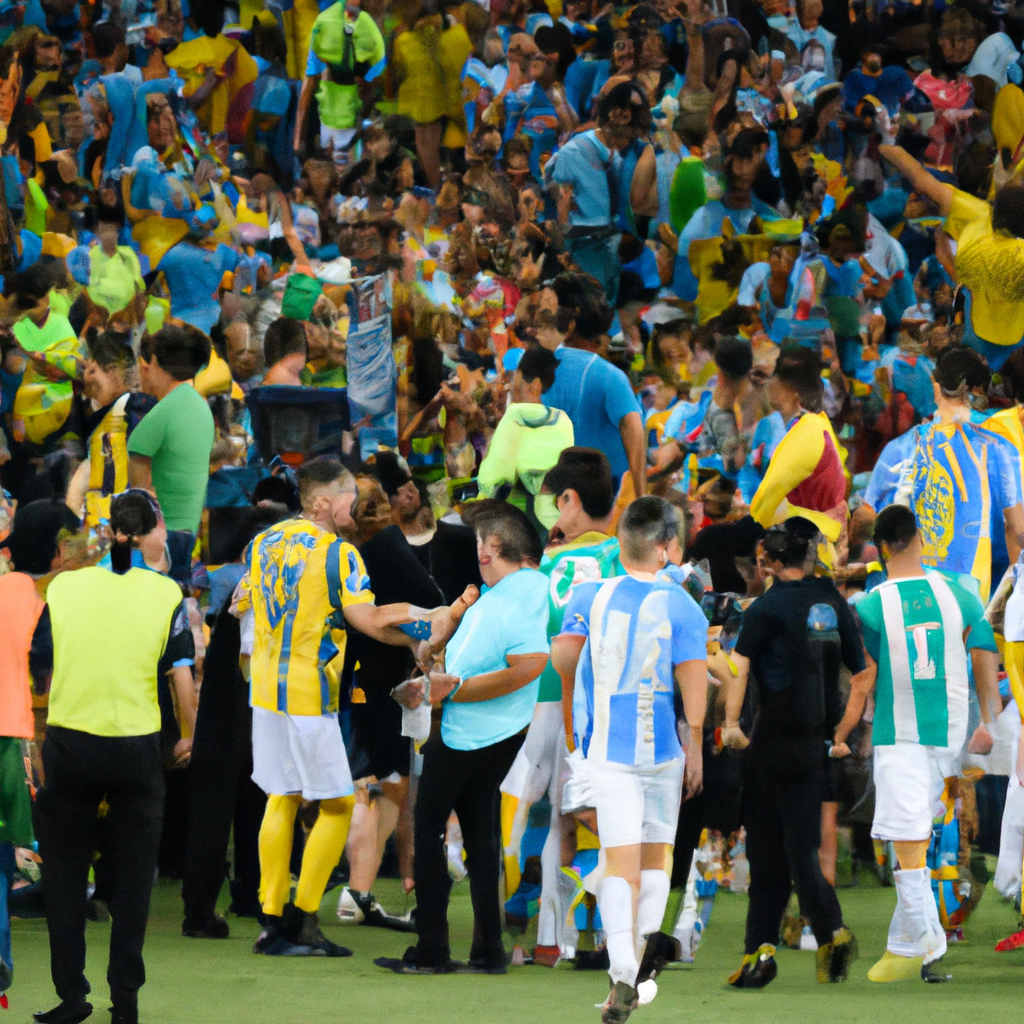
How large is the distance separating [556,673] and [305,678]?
3.16ft

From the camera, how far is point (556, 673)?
723 cm

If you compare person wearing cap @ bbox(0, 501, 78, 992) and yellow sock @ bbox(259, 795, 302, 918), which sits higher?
person wearing cap @ bbox(0, 501, 78, 992)

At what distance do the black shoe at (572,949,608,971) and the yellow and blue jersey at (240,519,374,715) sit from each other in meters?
1.36

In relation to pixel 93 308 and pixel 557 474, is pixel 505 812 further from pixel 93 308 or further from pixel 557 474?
pixel 93 308

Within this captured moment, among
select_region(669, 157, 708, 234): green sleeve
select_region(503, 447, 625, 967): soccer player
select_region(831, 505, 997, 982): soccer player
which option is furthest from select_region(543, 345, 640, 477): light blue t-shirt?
select_region(669, 157, 708, 234): green sleeve

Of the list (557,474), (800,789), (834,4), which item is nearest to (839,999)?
(800,789)

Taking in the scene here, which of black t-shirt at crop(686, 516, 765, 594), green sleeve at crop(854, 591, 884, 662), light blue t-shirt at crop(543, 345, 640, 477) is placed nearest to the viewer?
green sleeve at crop(854, 591, 884, 662)

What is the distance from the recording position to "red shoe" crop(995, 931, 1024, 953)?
742 centimetres

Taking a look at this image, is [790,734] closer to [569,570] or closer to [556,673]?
[556,673]

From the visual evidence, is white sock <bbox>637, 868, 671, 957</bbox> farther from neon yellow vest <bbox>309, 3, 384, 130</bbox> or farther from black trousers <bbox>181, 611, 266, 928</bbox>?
neon yellow vest <bbox>309, 3, 384, 130</bbox>

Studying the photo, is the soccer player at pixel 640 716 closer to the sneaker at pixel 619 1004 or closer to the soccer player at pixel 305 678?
the sneaker at pixel 619 1004

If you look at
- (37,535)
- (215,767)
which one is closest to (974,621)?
(215,767)

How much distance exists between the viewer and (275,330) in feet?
31.1

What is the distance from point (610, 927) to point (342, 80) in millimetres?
11097
